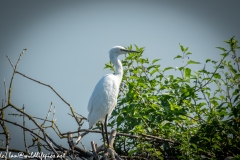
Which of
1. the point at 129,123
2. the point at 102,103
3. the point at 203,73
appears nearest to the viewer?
the point at 203,73

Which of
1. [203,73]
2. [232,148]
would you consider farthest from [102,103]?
[232,148]

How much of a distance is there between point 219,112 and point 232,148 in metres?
0.35

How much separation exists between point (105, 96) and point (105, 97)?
1 cm

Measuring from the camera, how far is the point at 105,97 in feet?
16.3

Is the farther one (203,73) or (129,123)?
(129,123)

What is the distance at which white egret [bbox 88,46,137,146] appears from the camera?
16.0 ft

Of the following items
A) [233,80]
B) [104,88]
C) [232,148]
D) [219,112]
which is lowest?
[232,148]

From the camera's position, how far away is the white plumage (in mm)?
4867

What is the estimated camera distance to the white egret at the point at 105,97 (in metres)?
4.87

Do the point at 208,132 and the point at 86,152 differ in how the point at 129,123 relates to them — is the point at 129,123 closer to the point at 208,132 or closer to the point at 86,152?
the point at 86,152

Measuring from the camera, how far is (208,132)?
370 centimetres

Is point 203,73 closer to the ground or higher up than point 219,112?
higher up

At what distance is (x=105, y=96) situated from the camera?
4961 millimetres

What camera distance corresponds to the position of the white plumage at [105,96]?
4.87m
